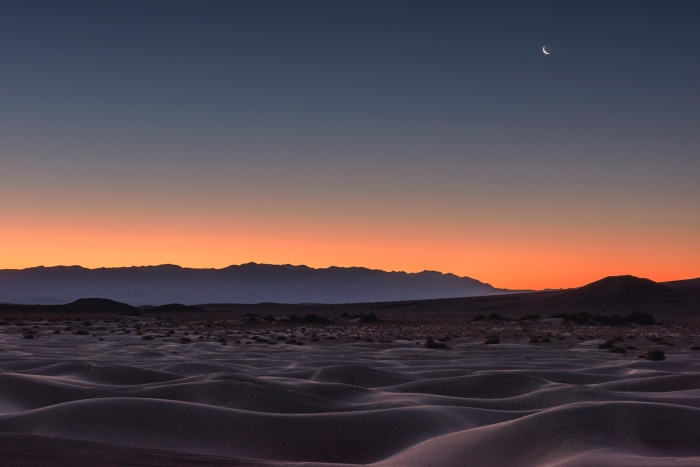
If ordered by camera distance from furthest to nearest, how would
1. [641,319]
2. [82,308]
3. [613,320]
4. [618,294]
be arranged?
[82,308] → [618,294] → [641,319] → [613,320]

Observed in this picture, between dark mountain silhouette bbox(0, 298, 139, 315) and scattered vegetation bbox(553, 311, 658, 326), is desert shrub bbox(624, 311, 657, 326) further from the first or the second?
dark mountain silhouette bbox(0, 298, 139, 315)

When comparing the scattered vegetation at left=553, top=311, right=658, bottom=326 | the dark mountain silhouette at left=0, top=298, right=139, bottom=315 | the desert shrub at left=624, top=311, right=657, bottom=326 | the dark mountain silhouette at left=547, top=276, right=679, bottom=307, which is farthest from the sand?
the dark mountain silhouette at left=0, top=298, right=139, bottom=315

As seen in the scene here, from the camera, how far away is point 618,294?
6906 centimetres

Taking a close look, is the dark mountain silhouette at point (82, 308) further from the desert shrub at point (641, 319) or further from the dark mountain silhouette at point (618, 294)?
the desert shrub at point (641, 319)

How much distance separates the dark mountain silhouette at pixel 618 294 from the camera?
217 ft

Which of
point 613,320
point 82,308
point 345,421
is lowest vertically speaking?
point 345,421

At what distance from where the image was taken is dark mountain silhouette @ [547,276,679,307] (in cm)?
6612

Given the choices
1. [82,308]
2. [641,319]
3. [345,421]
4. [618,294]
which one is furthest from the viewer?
[82,308]

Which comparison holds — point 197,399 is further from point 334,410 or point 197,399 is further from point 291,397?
point 334,410

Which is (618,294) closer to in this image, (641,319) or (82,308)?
(641,319)

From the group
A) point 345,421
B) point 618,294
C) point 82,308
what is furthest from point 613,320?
point 82,308

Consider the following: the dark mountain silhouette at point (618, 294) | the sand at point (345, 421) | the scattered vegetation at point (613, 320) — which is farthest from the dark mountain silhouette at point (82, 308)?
the sand at point (345, 421)

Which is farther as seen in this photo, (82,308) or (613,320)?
(82,308)

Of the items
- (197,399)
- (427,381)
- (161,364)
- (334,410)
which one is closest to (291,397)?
(334,410)
